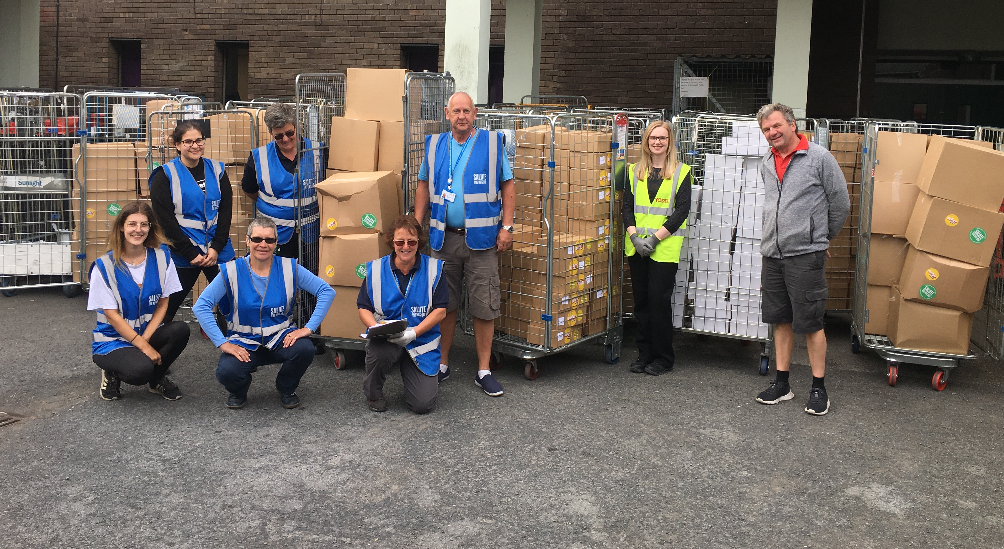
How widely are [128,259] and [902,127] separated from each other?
19.8 ft

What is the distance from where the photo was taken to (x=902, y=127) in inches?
302

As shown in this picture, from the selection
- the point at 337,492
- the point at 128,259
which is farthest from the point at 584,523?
the point at 128,259

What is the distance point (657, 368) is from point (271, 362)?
2814 mm

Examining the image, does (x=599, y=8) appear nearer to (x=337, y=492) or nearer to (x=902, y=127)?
(x=902, y=127)

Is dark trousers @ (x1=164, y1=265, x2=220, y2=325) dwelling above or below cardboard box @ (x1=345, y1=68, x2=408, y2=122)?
below

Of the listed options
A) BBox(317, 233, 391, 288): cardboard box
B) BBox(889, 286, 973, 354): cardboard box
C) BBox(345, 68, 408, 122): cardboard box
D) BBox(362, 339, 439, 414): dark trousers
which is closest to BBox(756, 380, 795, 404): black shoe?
BBox(889, 286, 973, 354): cardboard box

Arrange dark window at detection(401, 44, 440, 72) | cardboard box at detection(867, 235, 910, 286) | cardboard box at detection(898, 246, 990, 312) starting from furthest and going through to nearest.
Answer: dark window at detection(401, 44, 440, 72) < cardboard box at detection(867, 235, 910, 286) < cardboard box at detection(898, 246, 990, 312)

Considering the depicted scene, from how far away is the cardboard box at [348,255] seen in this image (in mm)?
6633

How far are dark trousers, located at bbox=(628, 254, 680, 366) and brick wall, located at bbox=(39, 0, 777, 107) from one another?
358 inches

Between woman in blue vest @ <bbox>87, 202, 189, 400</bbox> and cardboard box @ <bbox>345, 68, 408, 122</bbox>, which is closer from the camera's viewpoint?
woman in blue vest @ <bbox>87, 202, 189, 400</bbox>

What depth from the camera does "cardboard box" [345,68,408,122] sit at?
6.78 m

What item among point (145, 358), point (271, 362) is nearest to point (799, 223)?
point (271, 362)

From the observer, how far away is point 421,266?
5.93 m

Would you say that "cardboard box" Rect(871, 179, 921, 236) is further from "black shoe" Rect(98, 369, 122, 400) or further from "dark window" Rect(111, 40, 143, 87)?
"dark window" Rect(111, 40, 143, 87)
